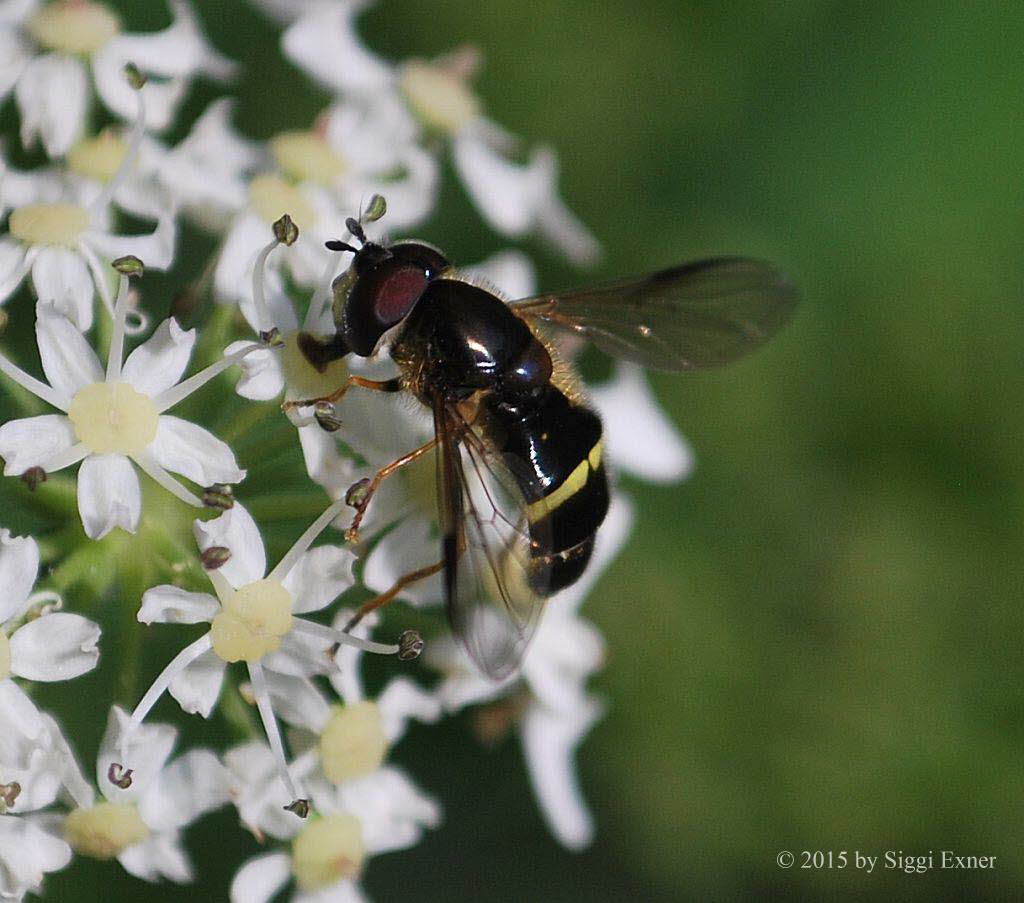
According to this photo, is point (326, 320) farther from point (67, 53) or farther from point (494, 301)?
point (67, 53)

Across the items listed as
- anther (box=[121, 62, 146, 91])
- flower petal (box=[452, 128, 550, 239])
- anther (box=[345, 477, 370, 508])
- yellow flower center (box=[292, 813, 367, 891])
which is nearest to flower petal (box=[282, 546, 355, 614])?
anther (box=[345, 477, 370, 508])

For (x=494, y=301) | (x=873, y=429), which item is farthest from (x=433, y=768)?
(x=494, y=301)

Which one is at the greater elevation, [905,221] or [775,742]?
[905,221]

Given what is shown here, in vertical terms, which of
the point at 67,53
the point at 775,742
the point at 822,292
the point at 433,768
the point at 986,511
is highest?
the point at 67,53

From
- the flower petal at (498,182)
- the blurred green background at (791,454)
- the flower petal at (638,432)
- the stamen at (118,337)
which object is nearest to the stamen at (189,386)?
the stamen at (118,337)

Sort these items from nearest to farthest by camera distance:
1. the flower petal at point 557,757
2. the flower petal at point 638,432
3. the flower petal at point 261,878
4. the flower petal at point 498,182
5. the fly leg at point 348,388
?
1. the fly leg at point 348,388
2. the flower petal at point 261,878
3. the flower petal at point 557,757
4. the flower petal at point 498,182
5. the flower petal at point 638,432

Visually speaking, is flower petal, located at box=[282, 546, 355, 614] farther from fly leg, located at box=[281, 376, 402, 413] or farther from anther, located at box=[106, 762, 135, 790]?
anther, located at box=[106, 762, 135, 790]

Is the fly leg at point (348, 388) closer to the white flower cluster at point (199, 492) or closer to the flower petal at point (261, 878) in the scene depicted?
the white flower cluster at point (199, 492)
